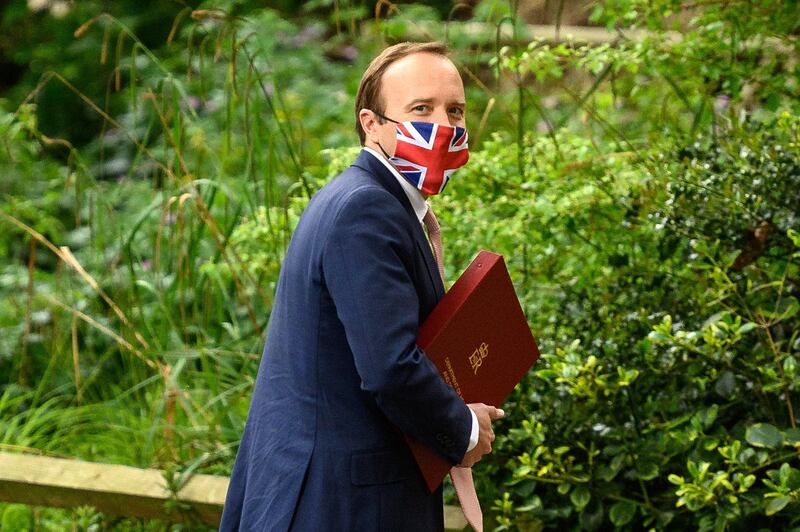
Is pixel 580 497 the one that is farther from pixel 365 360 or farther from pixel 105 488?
pixel 105 488

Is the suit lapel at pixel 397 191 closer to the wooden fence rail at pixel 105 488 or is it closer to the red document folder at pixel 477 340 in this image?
the red document folder at pixel 477 340

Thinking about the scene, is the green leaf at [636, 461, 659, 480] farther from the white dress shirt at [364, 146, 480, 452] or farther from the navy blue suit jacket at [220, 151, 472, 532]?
the white dress shirt at [364, 146, 480, 452]

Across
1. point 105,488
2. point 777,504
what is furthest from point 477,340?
point 105,488

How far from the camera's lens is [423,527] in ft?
7.82

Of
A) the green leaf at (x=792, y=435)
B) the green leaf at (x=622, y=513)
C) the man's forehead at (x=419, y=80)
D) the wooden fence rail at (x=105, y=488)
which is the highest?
the man's forehead at (x=419, y=80)

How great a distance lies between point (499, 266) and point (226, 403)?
6.74 feet

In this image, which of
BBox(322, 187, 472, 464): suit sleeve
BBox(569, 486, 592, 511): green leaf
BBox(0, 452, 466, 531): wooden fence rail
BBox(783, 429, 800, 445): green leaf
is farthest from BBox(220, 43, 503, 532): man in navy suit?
BBox(0, 452, 466, 531): wooden fence rail

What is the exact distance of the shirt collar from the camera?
7.82ft

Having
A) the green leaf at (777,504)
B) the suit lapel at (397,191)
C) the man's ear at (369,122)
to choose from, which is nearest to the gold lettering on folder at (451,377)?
the suit lapel at (397,191)

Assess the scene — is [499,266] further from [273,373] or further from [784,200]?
[784,200]

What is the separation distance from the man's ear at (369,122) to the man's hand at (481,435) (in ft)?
1.94

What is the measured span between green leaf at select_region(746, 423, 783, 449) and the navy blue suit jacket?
0.99 meters

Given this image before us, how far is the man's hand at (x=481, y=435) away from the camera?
2.29 metres

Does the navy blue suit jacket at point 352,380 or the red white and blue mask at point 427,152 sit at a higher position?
the red white and blue mask at point 427,152
